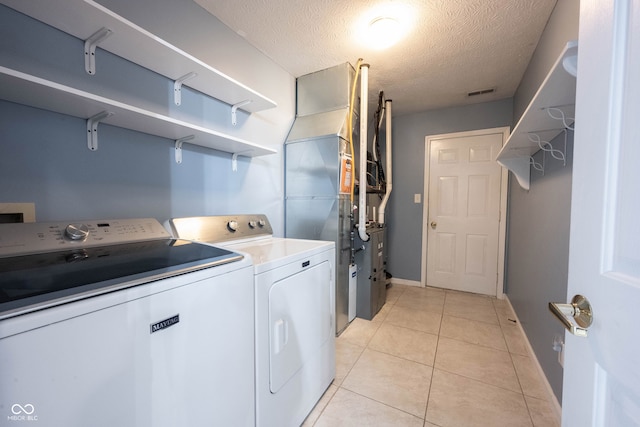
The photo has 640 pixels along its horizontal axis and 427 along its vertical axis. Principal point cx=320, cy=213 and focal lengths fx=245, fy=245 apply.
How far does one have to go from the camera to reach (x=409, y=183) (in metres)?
3.56

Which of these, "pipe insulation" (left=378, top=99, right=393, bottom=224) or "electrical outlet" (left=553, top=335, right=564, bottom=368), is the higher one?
"pipe insulation" (left=378, top=99, right=393, bottom=224)

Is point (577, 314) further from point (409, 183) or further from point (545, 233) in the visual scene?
point (409, 183)

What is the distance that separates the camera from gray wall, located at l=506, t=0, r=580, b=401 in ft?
4.40

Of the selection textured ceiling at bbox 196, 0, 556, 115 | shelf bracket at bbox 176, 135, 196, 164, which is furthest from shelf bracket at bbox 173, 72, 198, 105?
textured ceiling at bbox 196, 0, 556, 115

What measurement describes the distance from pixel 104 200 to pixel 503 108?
3936mm

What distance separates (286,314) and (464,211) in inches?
118

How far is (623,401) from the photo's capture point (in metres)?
0.40

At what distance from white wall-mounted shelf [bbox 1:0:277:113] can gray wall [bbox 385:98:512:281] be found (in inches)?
102

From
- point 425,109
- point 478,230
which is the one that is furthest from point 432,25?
point 478,230

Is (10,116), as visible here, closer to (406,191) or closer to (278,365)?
(278,365)

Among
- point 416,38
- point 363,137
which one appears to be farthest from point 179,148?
point 416,38

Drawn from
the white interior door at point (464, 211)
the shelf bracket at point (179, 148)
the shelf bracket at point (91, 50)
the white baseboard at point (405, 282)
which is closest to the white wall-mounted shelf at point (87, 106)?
the shelf bracket at point (179, 148)

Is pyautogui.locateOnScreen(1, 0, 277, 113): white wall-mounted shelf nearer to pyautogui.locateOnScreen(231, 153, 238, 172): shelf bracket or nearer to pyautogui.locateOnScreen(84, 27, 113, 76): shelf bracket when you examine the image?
pyautogui.locateOnScreen(84, 27, 113, 76): shelf bracket

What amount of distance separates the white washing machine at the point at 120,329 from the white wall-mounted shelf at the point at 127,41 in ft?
2.64
